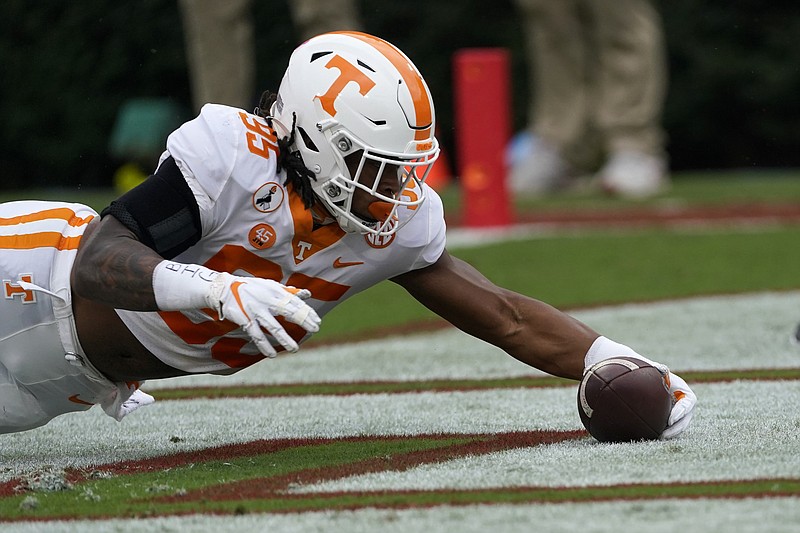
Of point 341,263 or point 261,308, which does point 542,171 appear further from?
point 261,308

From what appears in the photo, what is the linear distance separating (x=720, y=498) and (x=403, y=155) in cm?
112

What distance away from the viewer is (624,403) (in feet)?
11.8

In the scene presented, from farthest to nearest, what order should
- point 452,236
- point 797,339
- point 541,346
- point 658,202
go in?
point 658,202 < point 452,236 < point 797,339 < point 541,346

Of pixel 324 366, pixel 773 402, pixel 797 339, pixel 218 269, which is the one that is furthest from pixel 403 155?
pixel 797 339

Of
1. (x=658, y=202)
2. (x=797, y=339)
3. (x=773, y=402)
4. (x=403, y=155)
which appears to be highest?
(x=403, y=155)

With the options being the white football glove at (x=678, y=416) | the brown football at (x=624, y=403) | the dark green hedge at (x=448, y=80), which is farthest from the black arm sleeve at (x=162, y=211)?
the dark green hedge at (x=448, y=80)

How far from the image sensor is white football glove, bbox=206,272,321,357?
3109 mm

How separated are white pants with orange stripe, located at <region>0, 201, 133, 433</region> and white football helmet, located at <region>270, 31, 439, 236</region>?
0.66 m

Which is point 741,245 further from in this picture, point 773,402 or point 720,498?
point 720,498

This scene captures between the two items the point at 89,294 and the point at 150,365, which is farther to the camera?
the point at 150,365

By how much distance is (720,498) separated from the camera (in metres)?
2.94

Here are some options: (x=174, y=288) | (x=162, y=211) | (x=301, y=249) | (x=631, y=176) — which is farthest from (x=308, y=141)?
(x=631, y=176)

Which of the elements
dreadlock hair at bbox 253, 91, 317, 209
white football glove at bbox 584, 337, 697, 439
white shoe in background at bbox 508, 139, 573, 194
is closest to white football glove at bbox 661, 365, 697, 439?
white football glove at bbox 584, 337, 697, 439

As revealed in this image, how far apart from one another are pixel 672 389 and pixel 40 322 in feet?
5.37
